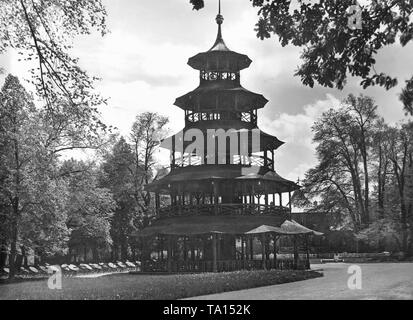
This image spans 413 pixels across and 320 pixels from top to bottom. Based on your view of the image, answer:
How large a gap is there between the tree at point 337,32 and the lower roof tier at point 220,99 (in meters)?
31.3

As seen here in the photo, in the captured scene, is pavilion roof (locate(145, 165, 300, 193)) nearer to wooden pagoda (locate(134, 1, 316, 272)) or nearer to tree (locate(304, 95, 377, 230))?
wooden pagoda (locate(134, 1, 316, 272))

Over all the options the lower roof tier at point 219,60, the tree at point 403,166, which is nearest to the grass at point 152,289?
the lower roof tier at point 219,60

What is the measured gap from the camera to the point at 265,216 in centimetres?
3797

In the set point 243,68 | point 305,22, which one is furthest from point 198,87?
point 305,22

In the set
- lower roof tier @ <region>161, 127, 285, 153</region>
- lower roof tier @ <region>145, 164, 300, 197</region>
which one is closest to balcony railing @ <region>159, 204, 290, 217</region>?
lower roof tier @ <region>145, 164, 300, 197</region>

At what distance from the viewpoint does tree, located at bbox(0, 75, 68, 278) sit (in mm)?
32281

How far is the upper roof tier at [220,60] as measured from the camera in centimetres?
4303

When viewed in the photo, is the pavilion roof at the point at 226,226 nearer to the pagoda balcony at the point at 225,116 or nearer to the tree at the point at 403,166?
the pagoda balcony at the point at 225,116

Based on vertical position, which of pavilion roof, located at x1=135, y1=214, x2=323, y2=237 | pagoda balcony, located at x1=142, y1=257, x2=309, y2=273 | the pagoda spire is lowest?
pagoda balcony, located at x1=142, y1=257, x2=309, y2=273

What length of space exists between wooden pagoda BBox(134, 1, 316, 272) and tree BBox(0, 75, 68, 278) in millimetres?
7943

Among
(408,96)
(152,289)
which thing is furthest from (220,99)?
(408,96)
